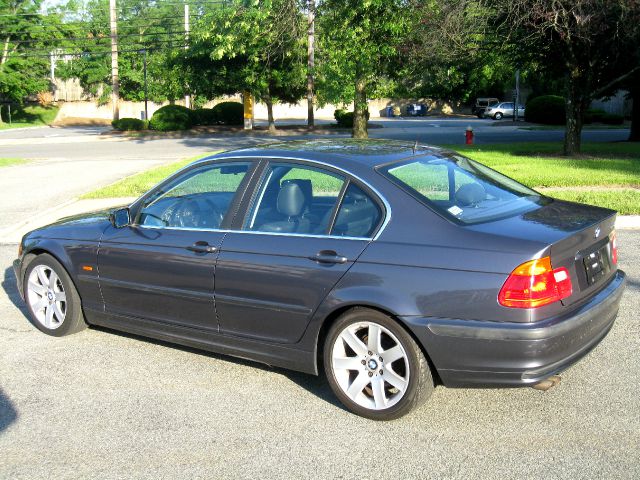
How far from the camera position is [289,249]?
15.0 ft

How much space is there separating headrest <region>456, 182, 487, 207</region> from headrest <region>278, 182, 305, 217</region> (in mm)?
1056

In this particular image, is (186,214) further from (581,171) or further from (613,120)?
(613,120)

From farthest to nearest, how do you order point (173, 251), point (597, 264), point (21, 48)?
point (21, 48)
point (173, 251)
point (597, 264)

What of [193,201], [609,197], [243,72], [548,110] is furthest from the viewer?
[548,110]

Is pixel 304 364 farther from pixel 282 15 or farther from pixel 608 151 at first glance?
pixel 608 151

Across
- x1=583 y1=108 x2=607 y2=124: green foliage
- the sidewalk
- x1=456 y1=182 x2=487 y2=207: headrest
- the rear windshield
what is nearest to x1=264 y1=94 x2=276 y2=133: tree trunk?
x1=583 y1=108 x2=607 y2=124: green foliage

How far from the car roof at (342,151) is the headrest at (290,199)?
0.21 meters

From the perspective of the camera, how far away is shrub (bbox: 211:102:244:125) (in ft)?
153

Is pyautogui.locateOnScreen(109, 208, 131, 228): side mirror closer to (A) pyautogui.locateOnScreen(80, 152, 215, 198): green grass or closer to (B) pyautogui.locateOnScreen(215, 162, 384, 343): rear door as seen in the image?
(B) pyautogui.locateOnScreen(215, 162, 384, 343): rear door

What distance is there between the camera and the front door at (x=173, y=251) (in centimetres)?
495

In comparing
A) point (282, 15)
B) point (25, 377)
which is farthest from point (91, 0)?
point (25, 377)

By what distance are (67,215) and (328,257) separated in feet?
31.4

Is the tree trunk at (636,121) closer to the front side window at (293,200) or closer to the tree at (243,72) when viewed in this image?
the tree at (243,72)

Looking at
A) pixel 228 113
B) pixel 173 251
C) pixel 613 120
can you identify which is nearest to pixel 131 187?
pixel 173 251
